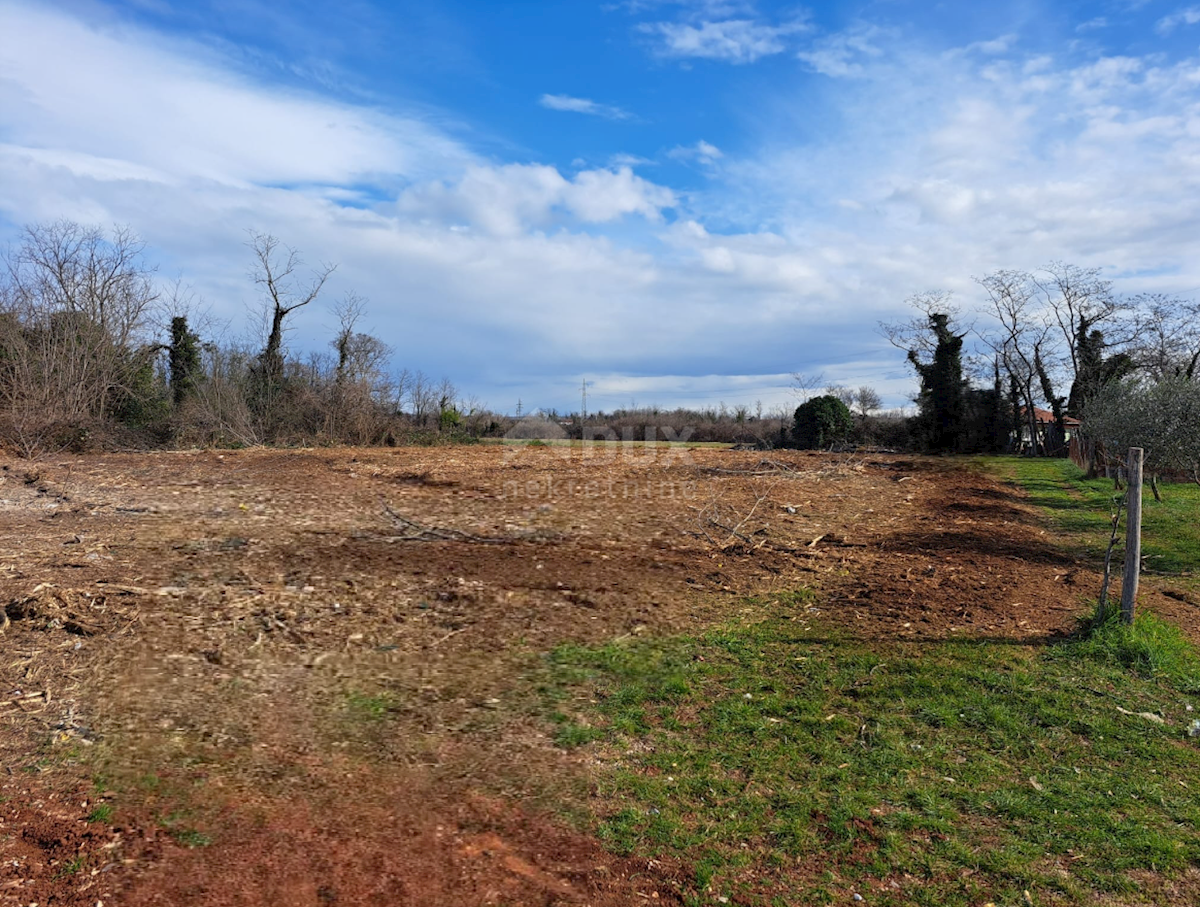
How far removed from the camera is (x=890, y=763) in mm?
3754

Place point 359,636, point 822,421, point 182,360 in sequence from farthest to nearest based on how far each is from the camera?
point 822,421, point 182,360, point 359,636

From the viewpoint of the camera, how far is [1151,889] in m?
2.79

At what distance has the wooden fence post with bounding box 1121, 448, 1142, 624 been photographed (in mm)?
5531

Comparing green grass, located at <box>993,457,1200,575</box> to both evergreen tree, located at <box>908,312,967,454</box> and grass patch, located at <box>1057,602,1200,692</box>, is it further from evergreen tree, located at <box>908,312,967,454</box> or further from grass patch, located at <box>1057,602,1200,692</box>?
evergreen tree, located at <box>908,312,967,454</box>

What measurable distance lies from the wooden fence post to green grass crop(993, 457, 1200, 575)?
3204mm

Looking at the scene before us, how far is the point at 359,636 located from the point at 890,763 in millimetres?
3762

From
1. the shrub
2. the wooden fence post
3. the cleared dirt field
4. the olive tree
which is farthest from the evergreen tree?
the wooden fence post

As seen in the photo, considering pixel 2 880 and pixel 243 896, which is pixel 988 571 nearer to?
pixel 243 896

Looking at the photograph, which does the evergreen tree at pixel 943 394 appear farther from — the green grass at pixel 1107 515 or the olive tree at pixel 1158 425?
the olive tree at pixel 1158 425

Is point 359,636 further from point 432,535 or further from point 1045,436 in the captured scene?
point 1045,436

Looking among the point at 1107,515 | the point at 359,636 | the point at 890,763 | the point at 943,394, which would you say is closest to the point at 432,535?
the point at 359,636

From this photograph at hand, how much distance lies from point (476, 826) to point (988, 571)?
22.2 ft

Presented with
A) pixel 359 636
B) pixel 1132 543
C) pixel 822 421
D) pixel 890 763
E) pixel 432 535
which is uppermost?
pixel 822 421

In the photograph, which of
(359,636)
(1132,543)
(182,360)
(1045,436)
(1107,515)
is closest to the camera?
(359,636)
